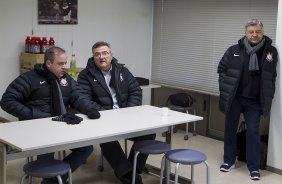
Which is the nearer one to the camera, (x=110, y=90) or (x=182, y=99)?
(x=110, y=90)

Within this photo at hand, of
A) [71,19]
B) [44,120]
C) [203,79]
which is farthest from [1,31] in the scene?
[203,79]

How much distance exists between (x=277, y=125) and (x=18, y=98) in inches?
98.8

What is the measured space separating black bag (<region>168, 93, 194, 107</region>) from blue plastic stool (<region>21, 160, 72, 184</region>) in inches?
110

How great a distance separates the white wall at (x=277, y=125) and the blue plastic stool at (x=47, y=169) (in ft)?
7.66

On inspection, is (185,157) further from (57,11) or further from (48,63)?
(57,11)

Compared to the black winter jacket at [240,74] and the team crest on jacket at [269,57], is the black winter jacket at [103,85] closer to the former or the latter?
the black winter jacket at [240,74]

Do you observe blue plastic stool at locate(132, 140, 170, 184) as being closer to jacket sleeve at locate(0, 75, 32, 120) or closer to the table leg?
jacket sleeve at locate(0, 75, 32, 120)

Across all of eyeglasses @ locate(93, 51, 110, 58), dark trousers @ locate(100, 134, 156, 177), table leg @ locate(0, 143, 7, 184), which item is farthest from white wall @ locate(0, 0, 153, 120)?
table leg @ locate(0, 143, 7, 184)

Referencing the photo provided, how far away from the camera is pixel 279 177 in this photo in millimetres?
4363

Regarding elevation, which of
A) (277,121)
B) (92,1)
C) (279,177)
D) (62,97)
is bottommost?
(279,177)

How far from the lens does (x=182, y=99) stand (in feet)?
18.3

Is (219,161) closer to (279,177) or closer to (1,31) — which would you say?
(279,177)

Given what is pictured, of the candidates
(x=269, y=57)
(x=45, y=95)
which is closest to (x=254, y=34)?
(x=269, y=57)

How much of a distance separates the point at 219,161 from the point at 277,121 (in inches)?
31.1
